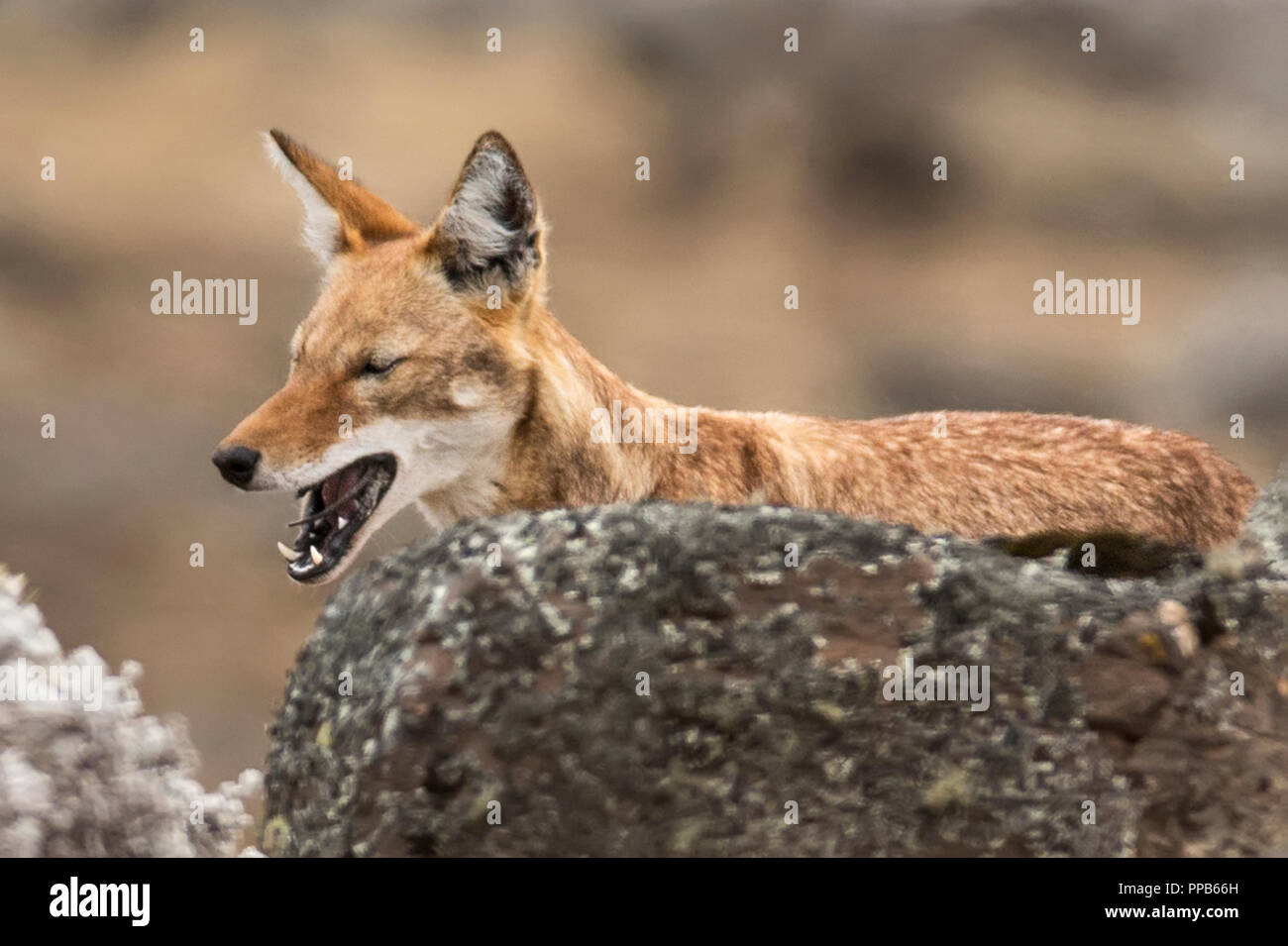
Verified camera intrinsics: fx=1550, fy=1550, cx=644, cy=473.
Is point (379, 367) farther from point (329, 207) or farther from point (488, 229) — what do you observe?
point (329, 207)

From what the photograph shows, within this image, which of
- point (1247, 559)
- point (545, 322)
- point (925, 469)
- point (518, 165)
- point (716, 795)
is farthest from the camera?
point (925, 469)

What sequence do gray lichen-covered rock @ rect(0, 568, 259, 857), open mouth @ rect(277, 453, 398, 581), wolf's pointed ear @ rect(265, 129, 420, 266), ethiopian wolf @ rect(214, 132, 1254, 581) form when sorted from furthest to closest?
wolf's pointed ear @ rect(265, 129, 420, 266) < ethiopian wolf @ rect(214, 132, 1254, 581) < open mouth @ rect(277, 453, 398, 581) < gray lichen-covered rock @ rect(0, 568, 259, 857)

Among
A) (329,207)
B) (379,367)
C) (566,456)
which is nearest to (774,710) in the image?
(566,456)

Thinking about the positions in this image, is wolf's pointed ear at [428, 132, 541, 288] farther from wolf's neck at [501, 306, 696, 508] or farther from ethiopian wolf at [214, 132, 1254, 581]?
wolf's neck at [501, 306, 696, 508]

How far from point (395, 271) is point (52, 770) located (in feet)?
8.19

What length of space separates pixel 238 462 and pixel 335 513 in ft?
1.45

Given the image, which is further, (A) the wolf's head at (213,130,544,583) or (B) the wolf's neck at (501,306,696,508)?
(B) the wolf's neck at (501,306,696,508)

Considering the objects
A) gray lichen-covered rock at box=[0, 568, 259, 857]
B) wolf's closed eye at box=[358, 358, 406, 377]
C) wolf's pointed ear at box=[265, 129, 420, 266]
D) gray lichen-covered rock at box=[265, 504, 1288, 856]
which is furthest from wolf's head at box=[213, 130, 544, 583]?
gray lichen-covered rock at box=[265, 504, 1288, 856]

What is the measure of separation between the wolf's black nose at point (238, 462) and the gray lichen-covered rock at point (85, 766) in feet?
2.63

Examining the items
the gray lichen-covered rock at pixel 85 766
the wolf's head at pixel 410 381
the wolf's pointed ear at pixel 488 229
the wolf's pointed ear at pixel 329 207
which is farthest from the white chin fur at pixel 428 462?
the wolf's pointed ear at pixel 329 207

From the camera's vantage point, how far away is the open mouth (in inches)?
235

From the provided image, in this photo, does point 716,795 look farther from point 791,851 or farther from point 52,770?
point 52,770
